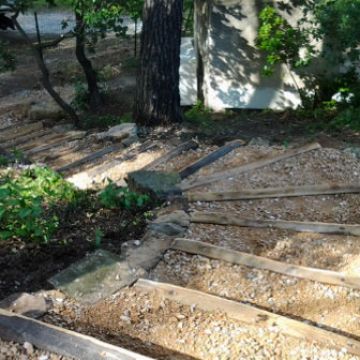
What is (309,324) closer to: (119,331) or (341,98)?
(119,331)

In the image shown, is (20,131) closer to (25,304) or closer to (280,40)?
(280,40)

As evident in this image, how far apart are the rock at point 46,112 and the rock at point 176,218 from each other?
7.09m

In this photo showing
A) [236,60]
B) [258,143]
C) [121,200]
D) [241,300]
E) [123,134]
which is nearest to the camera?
[241,300]

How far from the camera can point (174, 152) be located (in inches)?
269

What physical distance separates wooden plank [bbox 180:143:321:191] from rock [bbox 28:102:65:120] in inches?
248

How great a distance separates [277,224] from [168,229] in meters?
0.93

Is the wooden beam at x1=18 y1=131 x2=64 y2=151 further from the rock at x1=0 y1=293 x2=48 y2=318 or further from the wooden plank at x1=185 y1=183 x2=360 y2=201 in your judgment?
the rock at x1=0 y1=293 x2=48 y2=318

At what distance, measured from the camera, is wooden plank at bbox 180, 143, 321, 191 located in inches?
227

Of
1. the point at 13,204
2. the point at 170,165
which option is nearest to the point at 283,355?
the point at 13,204

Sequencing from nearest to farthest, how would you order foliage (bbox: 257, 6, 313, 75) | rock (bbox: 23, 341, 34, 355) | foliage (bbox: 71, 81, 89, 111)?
rock (bbox: 23, 341, 34, 355), foliage (bbox: 257, 6, 313, 75), foliage (bbox: 71, 81, 89, 111)

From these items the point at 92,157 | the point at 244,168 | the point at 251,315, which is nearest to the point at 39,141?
the point at 92,157

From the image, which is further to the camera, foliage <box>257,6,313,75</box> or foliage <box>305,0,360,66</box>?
foliage <box>257,6,313,75</box>

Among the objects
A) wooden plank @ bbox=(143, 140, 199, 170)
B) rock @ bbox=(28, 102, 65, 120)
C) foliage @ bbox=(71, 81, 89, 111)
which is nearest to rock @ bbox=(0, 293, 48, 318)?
wooden plank @ bbox=(143, 140, 199, 170)

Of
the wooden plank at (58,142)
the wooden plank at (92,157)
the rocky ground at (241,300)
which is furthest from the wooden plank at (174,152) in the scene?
the wooden plank at (58,142)
